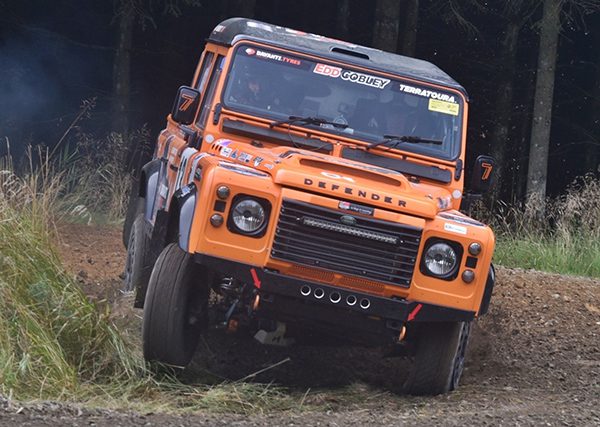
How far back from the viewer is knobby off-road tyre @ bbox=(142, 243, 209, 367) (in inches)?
263

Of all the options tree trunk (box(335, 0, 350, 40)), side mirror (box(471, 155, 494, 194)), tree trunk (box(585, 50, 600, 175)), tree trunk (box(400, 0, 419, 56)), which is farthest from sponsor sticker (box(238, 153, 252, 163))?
tree trunk (box(585, 50, 600, 175))

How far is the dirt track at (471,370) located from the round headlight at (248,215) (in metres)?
1.01

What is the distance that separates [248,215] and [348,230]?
55cm

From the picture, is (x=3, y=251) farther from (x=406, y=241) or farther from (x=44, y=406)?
(x=406, y=241)

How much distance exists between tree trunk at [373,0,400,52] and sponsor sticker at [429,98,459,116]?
9.28 metres

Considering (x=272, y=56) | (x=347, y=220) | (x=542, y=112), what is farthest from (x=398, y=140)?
(x=542, y=112)

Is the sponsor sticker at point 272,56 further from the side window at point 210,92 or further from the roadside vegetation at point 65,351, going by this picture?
the roadside vegetation at point 65,351

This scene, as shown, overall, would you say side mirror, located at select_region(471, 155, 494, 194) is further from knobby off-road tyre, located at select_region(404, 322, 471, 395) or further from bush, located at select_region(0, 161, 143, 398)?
bush, located at select_region(0, 161, 143, 398)

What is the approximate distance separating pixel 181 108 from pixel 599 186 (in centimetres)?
830

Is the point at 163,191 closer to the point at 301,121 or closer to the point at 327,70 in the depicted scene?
the point at 301,121

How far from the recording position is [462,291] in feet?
21.9

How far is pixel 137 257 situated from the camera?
8734 mm

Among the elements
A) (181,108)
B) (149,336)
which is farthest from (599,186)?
(149,336)

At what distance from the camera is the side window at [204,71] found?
858 centimetres
